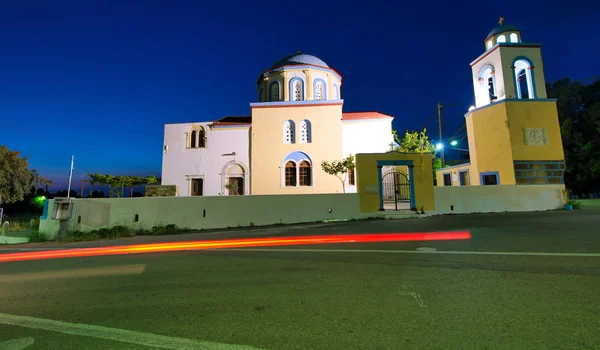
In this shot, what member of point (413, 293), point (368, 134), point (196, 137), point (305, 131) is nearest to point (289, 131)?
point (305, 131)

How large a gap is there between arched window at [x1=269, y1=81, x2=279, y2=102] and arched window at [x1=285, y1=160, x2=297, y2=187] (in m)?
6.88

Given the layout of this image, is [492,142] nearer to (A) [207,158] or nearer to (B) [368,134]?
(B) [368,134]

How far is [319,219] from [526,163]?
43.2ft

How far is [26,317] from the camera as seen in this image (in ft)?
11.4

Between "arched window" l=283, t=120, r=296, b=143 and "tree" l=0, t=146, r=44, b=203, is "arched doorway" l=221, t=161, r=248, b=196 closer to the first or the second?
"arched window" l=283, t=120, r=296, b=143

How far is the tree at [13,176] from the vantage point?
84.4 feet

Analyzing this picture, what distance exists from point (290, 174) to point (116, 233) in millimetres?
12257

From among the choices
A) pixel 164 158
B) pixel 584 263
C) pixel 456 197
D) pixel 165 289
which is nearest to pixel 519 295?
pixel 584 263

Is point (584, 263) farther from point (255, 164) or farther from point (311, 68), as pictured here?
point (311, 68)

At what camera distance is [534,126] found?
1711 centimetres

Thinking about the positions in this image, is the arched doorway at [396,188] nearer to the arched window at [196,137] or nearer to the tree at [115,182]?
the arched window at [196,137]

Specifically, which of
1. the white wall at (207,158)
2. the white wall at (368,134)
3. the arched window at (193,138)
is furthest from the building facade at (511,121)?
the arched window at (193,138)

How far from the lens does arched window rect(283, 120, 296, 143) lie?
22.4 meters

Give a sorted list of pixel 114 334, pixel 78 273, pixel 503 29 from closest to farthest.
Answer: pixel 114 334 → pixel 78 273 → pixel 503 29
